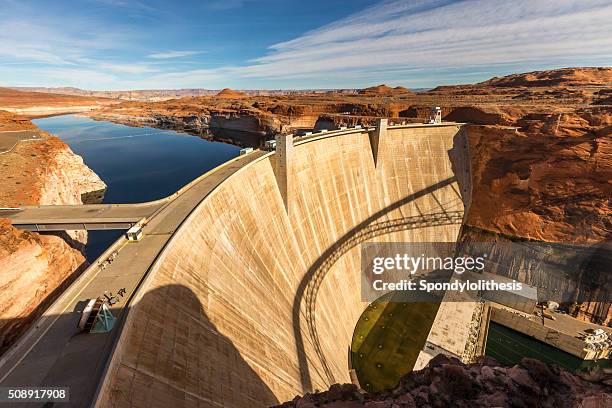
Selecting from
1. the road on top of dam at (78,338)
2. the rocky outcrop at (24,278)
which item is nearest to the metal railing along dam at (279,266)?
the road on top of dam at (78,338)

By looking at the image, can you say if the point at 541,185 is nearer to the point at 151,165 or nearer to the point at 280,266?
the point at 280,266

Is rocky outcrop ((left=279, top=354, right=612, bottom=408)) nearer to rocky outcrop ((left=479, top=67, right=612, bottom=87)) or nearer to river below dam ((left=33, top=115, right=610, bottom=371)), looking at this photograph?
river below dam ((left=33, top=115, right=610, bottom=371))

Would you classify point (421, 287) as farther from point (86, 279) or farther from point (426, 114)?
point (426, 114)

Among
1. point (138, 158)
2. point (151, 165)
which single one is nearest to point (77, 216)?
point (151, 165)

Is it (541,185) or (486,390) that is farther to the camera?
(541,185)

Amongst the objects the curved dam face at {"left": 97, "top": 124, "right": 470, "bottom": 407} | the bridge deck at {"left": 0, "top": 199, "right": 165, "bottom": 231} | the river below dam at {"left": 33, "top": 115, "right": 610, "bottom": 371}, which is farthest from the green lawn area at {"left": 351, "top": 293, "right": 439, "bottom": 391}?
the bridge deck at {"left": 0, "top": 199, "right": 165, "bottom": 231}

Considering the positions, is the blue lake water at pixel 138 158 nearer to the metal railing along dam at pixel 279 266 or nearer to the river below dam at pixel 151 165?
the river below dam at pixel 151 165
